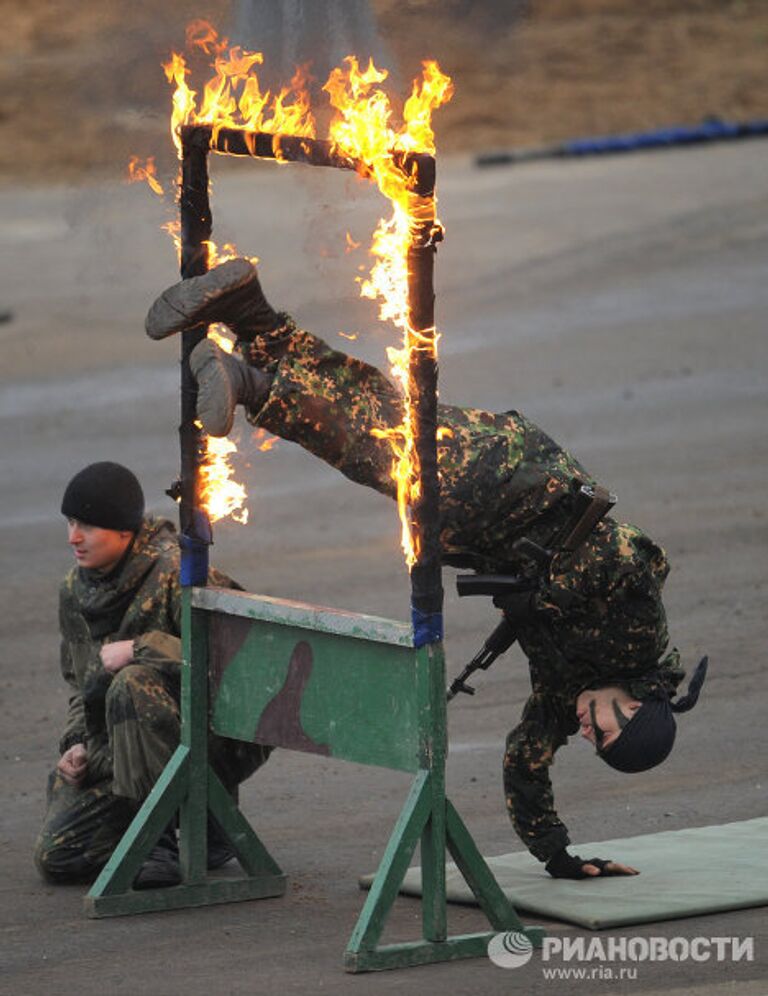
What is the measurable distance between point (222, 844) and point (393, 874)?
1.44 m

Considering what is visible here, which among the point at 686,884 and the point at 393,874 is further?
the point at 686,884

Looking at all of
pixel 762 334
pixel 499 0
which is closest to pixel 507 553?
pixel 499 0

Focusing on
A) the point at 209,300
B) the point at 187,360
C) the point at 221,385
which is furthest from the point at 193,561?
the point at 209,300

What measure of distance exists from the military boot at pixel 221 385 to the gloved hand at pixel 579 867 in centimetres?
181

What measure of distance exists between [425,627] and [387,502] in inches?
294

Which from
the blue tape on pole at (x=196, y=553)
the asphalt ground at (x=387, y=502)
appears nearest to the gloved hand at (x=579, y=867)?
the asphalt ground at (x=387, y=502)

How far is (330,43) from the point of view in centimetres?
750

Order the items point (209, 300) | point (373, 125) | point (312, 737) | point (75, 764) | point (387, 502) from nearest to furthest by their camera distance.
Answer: point (373, 125) < point (209, 300) < point (312, 737) < point (75, 764) < point (387, 502)

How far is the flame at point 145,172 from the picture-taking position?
7695 mm

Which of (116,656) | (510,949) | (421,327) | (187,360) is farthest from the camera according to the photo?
(116,656)

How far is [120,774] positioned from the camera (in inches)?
299

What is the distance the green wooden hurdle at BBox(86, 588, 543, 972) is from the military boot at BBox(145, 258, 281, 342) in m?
0.90

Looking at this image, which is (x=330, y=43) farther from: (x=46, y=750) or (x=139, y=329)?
(x=139, y=329)

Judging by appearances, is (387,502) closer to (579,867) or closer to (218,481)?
(218,481)
